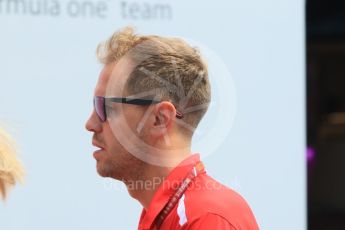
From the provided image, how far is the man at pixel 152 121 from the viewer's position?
1.54 meters

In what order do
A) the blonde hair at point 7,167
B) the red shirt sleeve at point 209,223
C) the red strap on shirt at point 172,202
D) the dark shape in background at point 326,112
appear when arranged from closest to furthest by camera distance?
1. the red shirt sleeve at point 209,223
2. the red strap on shirt at point 172,202
3. the blonde hair at point 7,167
4. the dark shape in background at point 326,112

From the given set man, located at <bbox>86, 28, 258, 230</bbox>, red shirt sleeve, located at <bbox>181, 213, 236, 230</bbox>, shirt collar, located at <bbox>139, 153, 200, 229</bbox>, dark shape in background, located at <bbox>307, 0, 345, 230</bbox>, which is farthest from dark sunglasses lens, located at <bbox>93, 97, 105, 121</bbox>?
dark shape in background, located at <bbox>307, 0, 345, 230</bbox>

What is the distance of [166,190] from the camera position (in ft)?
4.91

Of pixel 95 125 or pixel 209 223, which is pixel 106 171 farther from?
pixel 209 223

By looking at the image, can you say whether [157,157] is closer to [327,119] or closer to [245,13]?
[245,13]

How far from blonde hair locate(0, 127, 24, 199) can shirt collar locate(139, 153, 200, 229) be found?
1.45 ft

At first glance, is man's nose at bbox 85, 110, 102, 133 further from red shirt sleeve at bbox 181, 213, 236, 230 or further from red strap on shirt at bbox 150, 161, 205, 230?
red shirt sleeve at bbox 181, 213, 236, 230

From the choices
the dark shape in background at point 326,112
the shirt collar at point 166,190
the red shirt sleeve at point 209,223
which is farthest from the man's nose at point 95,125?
the dark shape in background at point 326,112

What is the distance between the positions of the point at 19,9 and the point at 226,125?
84 centimetres

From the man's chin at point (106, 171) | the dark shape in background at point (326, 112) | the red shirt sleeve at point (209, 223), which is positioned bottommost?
the dark shape in background at point (326, 112)

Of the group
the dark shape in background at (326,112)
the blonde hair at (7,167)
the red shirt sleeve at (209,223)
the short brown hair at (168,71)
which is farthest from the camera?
the dark shape in background at (326,112)

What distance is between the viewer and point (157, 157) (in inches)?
61.8

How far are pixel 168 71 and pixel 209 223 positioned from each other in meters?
0.42

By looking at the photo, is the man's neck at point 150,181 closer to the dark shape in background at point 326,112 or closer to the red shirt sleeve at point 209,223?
the red shirt sleeve at point 209,223
